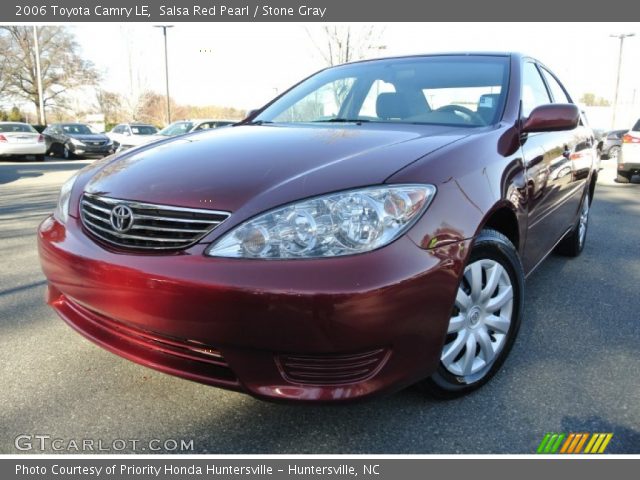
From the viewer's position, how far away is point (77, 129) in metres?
19.4

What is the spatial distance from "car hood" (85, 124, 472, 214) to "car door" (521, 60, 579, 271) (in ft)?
1.75

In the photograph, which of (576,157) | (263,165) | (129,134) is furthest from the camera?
(129,134)

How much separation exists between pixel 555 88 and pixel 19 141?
55.1 ft

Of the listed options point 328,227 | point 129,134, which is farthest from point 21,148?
point 328,227

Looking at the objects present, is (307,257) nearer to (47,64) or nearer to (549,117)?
(549,117)

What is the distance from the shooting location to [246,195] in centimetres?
172

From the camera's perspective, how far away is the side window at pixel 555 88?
3.47 meters

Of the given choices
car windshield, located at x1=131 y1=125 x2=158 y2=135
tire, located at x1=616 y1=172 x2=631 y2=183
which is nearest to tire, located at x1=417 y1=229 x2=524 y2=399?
tire, located at x1=616 y1=172 x2=631 y2=183

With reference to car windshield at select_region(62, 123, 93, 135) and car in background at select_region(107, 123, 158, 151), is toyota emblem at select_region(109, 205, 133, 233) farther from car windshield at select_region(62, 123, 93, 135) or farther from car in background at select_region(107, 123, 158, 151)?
Result: car windshield at select_region(62, 123, 93, 135)

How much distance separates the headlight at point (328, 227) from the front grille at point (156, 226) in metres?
0.10

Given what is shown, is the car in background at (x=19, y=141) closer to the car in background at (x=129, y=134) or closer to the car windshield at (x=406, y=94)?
the car in background at (x=129, y=134)

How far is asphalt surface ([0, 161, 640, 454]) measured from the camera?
1.82m

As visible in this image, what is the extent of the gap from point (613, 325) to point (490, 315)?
119 centimetres

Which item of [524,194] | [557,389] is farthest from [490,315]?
[524,194]
